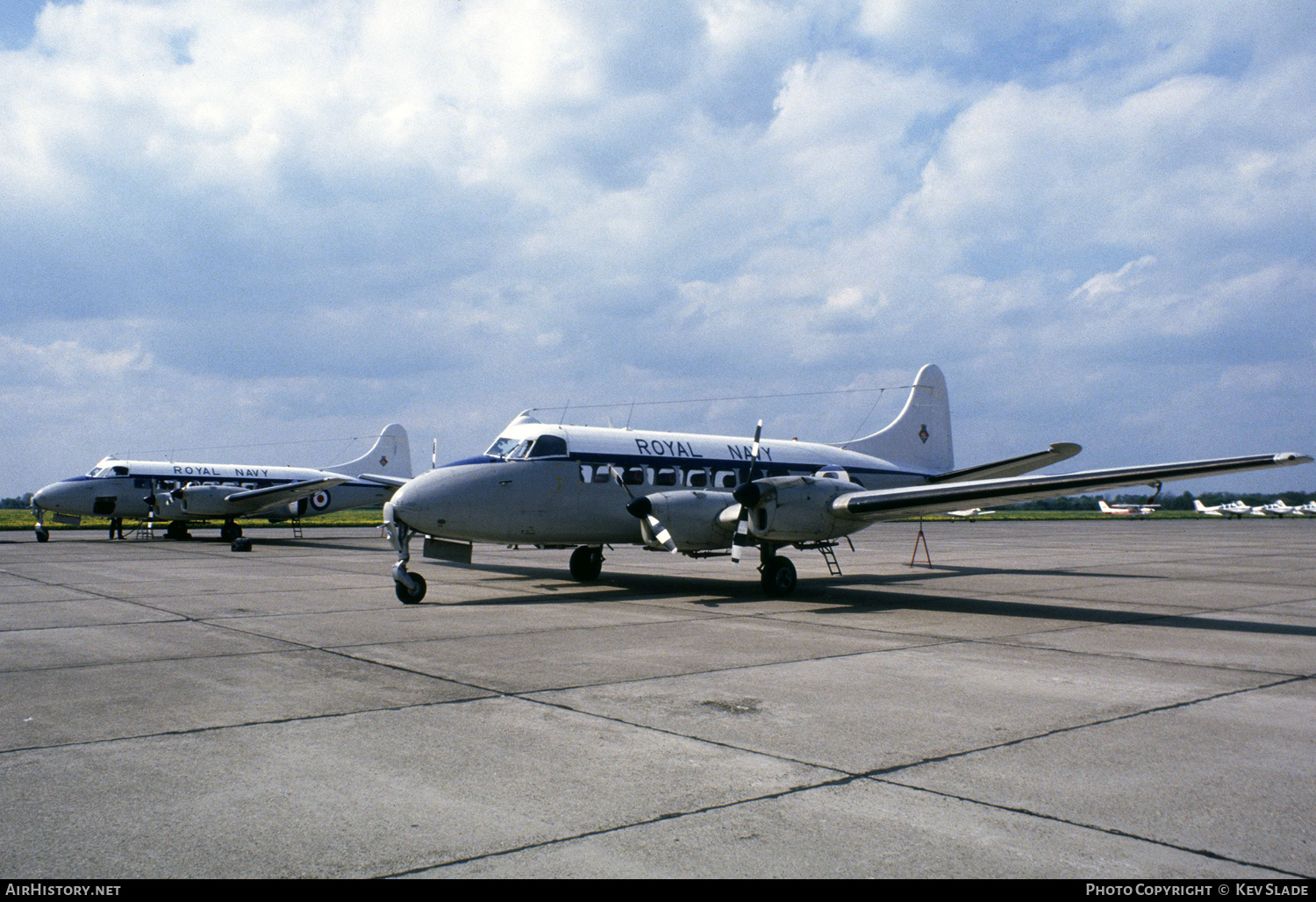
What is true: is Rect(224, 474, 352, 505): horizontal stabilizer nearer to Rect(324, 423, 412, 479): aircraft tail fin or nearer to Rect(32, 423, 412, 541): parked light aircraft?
Rect(32, 423, 412, 541): parked light aircraft

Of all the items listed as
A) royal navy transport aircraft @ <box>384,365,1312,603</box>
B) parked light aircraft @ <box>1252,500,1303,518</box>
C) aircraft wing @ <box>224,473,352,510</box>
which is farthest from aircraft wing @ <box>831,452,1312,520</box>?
parked light aircraft @ <box>1252,500,1303,518</box>

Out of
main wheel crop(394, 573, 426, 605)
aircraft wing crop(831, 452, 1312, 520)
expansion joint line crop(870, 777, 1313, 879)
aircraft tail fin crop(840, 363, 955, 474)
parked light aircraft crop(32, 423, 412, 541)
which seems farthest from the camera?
parked light aircraft crop(32, 423, 412, 541)

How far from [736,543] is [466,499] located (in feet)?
14.8

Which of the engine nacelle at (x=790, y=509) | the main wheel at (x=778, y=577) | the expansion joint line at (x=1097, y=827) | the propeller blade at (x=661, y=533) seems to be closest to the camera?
the expansion joint line at (x=1097, y=827)

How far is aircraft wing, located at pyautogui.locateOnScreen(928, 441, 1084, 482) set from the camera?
16.1m

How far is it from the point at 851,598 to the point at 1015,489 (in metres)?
3.43

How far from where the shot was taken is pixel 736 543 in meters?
15.4

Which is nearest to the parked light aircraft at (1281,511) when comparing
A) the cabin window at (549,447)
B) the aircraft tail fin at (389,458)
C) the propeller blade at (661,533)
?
the aircraft tail fin at (389,458)

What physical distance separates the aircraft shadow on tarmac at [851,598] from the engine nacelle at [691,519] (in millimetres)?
957

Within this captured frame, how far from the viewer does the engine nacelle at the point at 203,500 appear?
34.6 m

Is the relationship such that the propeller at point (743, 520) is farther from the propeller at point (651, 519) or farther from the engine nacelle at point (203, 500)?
the engine nacelle at point (203, 500)

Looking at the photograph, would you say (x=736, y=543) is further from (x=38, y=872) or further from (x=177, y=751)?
(x=38, y=872)

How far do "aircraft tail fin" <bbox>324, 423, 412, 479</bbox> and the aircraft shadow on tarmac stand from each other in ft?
93.1

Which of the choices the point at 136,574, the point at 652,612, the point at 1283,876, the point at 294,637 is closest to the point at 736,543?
the point at 652,612
